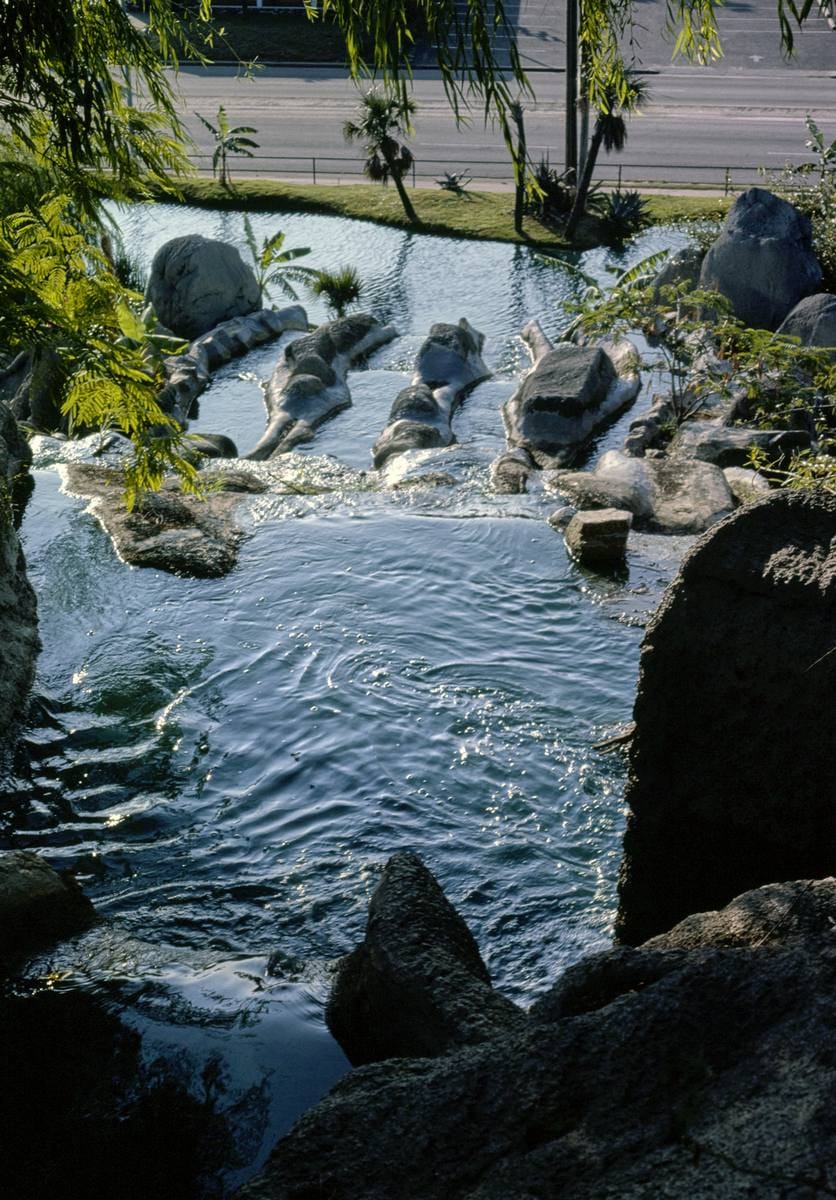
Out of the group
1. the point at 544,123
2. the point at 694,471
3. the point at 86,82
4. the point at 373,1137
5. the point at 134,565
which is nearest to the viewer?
the point at 373,1137

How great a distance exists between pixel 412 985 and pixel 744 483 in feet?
36.2

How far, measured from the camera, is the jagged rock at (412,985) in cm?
482

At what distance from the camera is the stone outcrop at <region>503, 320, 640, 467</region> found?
58.4 feet

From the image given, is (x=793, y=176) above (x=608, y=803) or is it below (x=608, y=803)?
above

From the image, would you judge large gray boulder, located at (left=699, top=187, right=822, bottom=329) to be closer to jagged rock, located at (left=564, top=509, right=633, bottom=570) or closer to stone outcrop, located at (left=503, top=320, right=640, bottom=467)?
stone outcrop, located at (left=503, top=320, right=640, bottom=467)

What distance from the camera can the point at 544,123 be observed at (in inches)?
1398

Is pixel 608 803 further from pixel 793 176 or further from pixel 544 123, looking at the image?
pixel 544 123

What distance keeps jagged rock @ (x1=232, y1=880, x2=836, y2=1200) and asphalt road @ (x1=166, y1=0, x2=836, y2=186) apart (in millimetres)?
29826

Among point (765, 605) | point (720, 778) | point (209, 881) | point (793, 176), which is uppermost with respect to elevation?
point (793, 176)

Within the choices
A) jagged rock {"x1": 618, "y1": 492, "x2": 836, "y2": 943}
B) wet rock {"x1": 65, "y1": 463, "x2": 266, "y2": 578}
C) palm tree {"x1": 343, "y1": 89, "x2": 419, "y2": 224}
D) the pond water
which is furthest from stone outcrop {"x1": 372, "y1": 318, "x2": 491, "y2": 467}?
jagged rock {"x1": 618, "y1": 492, "x2": 836, "y2": 943}

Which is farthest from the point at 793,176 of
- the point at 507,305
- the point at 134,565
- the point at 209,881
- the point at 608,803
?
the point at 209,881

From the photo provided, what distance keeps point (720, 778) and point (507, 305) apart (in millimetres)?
19761

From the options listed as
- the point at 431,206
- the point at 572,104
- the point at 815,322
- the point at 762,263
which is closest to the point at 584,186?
the point at 572,104

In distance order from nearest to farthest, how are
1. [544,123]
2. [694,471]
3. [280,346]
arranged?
1. [694,471]
2. [280,346]
3. [544,123]
